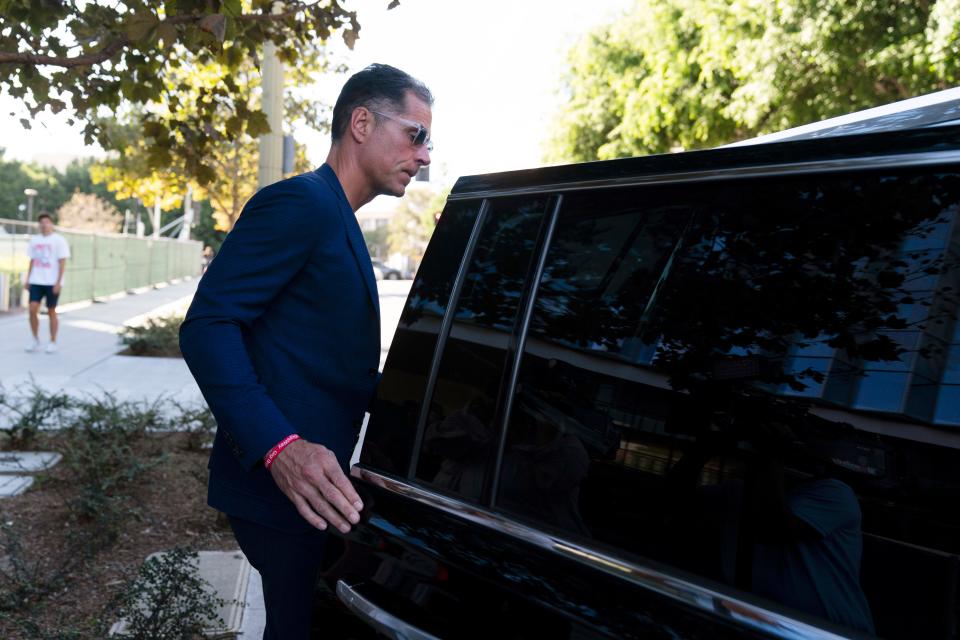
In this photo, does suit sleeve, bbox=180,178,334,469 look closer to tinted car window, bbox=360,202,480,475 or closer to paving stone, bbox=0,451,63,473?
tinted car window, bbox=360,202,480,475

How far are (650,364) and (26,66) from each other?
3145 mm

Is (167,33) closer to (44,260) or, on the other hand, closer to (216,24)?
(216,24)

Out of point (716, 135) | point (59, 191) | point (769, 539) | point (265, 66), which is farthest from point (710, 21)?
point (59, 191)

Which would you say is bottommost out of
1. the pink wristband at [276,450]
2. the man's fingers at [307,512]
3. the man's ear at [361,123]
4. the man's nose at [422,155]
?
the man's fingers at [307,512]

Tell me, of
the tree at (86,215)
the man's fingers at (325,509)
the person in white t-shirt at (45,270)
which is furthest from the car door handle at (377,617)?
the tree at (86,215)

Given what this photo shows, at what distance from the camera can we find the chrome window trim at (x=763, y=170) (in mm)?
1207

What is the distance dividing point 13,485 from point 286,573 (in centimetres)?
453

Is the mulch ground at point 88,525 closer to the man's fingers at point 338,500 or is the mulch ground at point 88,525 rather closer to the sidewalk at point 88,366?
the sidewalk at point 88,366

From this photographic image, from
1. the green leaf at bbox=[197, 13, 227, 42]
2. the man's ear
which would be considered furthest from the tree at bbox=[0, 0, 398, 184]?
the man's ear

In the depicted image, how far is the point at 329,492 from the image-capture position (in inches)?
71.3

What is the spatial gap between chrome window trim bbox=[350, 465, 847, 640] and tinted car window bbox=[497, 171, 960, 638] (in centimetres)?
2

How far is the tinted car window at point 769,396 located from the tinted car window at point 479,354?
102mm

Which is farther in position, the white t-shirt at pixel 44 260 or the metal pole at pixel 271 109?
the white t-shirt at pixel 44 260

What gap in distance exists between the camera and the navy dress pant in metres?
2.05
